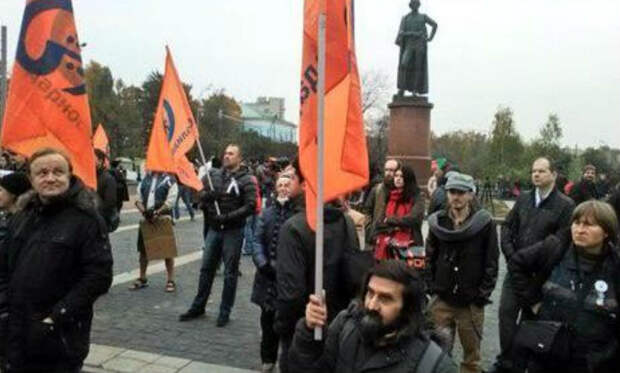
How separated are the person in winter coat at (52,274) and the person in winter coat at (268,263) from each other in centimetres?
169

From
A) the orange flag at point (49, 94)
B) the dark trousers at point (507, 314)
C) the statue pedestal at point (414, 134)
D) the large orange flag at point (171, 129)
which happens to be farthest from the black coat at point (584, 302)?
the statue pedestal at point (414, 134)

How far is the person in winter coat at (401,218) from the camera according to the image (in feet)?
18.6

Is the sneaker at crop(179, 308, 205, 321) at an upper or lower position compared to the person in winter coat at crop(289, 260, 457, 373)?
lower

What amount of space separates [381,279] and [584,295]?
1.57 metres

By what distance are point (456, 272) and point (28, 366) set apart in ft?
9.55

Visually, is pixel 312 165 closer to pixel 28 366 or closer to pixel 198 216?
pixel 28 366

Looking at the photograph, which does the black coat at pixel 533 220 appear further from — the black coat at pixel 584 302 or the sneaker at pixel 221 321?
the sneaker at pixel 221 321

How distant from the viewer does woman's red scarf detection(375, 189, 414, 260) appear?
18.6ft

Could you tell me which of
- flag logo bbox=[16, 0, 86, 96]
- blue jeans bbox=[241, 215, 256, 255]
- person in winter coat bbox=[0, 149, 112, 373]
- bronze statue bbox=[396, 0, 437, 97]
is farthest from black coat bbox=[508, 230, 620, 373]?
bronze statue bbox=[396, 0, 437, 97]

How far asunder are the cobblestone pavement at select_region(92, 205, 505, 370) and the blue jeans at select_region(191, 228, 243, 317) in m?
0.25

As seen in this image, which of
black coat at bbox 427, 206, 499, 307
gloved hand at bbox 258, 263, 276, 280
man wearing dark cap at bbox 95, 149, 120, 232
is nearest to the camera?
black coat at bbox 427, 206, 499, 307

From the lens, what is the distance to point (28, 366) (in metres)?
3.32

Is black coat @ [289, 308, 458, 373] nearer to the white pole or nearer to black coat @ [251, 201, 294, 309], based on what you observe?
the white pole

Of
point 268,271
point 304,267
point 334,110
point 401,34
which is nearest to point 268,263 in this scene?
point 268,271
